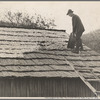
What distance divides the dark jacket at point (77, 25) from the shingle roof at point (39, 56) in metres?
0.68

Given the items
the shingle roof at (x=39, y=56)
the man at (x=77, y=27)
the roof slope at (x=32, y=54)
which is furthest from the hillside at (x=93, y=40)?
the man at (x=77, y=27)

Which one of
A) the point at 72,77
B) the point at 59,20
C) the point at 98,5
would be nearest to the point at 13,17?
the point at 59,20

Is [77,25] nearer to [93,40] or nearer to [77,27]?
[77,27]

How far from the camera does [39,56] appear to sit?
8906 mm

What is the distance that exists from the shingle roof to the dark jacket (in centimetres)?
68

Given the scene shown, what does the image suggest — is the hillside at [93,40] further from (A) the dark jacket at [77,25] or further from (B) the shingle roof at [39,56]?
(A) the dark jacket at [77,25]

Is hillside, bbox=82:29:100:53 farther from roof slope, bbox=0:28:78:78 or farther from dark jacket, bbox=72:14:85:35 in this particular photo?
dark jacket, bbox=72:14:85:35

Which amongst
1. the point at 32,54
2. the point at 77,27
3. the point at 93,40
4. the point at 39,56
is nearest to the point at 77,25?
the point at 77,27

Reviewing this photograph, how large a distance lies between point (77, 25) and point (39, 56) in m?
1.51

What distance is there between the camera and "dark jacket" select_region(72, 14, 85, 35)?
30.4 ft

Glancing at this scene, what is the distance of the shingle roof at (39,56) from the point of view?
813cm

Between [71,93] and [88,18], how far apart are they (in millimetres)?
2613

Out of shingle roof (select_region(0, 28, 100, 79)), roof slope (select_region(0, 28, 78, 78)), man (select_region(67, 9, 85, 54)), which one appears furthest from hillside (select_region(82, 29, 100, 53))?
man (select_region(67, 9, 85, 54))

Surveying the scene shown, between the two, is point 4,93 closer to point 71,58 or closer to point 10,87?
point 10,87
